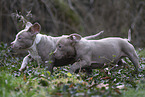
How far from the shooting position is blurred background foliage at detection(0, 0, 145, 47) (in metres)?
9.86

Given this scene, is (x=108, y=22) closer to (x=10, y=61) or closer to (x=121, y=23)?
(x=121, y=23)

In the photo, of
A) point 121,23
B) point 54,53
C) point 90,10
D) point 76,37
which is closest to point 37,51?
point 54,53

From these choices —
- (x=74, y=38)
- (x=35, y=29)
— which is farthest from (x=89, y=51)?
(x=35, y=29)

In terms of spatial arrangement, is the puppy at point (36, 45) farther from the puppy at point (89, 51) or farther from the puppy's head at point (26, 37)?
the puppy at point (89, 51)

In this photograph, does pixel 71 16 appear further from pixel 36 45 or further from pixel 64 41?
pixel 64 41

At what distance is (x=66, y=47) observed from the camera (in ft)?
18.0

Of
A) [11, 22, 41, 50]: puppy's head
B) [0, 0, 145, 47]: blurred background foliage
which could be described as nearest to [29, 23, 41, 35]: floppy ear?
[11, 22, 41, 50]: puppy's head

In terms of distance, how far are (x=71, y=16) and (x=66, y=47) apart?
7.58m

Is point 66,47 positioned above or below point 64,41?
below

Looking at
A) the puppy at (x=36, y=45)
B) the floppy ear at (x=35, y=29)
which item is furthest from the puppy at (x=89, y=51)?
the floppy ear at (x=35, y=29)

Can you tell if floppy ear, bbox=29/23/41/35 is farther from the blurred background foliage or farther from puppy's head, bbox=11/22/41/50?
the blurred background foliage

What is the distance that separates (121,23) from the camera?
56.3ft

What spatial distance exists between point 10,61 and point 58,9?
19.3 feet

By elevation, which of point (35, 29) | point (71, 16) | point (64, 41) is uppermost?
point (71, 16)
